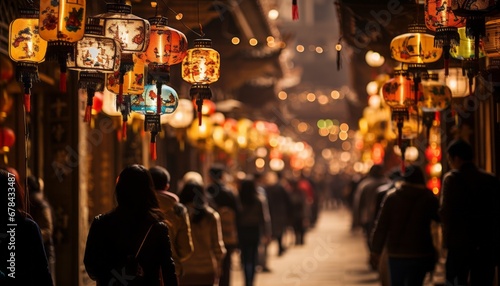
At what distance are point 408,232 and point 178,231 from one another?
8.61 feet

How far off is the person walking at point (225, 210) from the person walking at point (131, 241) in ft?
26.3

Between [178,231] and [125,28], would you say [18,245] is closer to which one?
→ [125,28]

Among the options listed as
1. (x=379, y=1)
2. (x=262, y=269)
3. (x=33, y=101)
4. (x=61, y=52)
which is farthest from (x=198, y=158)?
(x=61, y=52)

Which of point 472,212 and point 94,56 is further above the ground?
point 94,56

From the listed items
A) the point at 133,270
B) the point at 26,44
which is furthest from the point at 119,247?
the point at 26,44

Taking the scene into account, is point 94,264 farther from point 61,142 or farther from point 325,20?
point 325,20

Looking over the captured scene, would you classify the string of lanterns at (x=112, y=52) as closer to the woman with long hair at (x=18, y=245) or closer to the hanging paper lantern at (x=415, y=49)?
the woman with long hair at (x=18, y=245)

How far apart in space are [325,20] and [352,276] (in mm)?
79548

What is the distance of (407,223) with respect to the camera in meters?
11.6

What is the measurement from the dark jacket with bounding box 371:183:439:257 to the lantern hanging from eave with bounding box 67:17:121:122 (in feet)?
12.6

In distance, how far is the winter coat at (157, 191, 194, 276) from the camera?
10492 mm

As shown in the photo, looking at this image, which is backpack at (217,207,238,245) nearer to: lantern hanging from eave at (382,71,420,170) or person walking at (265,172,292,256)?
lantern hanging from eave at (382,71,420,170)

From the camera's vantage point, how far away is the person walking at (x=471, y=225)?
10.7m

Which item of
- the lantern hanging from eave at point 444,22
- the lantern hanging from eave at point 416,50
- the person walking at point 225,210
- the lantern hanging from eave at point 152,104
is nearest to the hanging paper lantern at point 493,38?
the lantern hanging from eave at point 444,22
